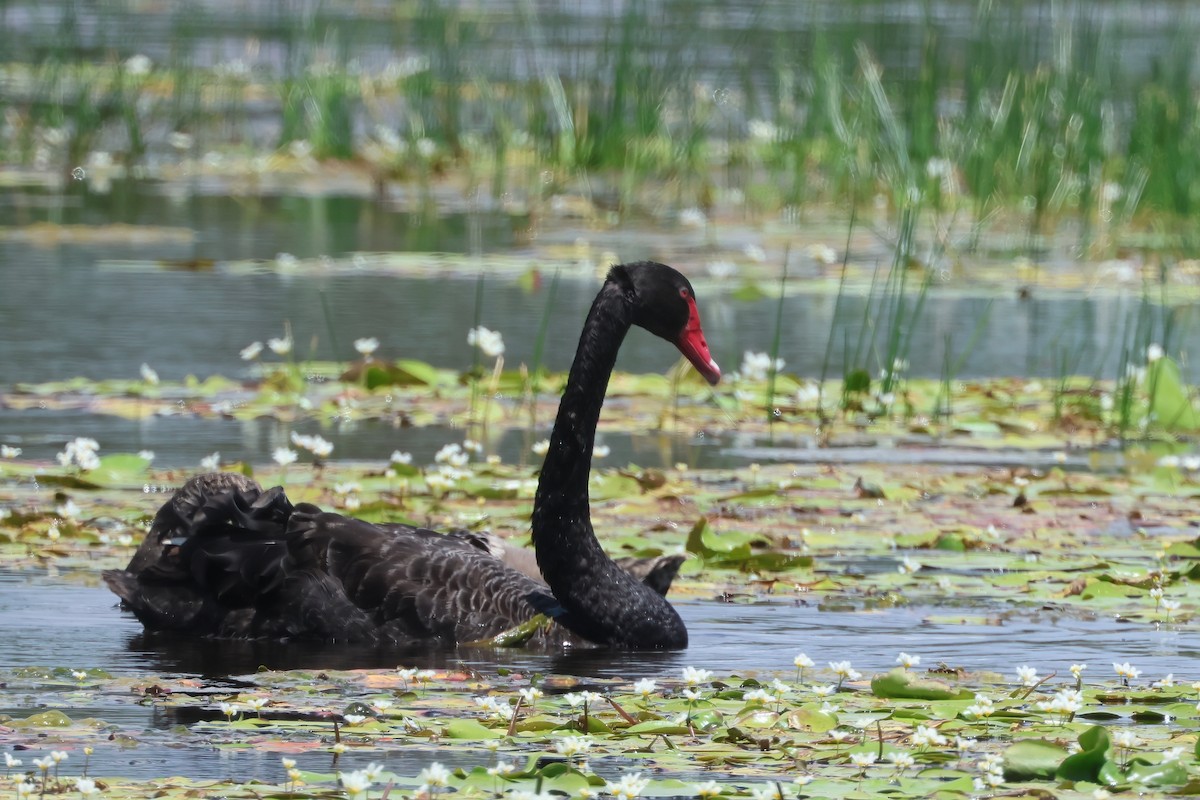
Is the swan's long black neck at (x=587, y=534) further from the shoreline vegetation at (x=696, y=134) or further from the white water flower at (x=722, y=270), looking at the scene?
the shoreline vegetation at (x=696, y=134)

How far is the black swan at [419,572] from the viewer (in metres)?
6.14

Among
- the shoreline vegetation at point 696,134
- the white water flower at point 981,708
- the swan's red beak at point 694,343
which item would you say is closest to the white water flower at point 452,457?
the swan's red beak at point 694,343

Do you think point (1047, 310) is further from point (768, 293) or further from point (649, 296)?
point (649, 296)

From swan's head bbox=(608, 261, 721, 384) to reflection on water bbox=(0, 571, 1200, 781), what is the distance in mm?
720

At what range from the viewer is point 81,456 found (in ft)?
25.4

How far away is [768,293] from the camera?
1316 centimetres


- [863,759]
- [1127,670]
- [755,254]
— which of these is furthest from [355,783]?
[755,254]

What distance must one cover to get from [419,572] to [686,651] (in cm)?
71

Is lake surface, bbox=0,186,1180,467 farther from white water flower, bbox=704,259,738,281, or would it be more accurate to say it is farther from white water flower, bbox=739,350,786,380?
white water flower, bbox=739,350,786,380

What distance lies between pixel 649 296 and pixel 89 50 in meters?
19.3

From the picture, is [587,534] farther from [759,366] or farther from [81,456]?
[759,366]

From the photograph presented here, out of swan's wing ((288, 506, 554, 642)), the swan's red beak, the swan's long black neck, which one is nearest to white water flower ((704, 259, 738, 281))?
the swan's red beak

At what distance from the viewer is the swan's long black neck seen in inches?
242

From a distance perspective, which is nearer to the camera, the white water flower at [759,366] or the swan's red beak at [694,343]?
the swan's red beak at [694,343]
